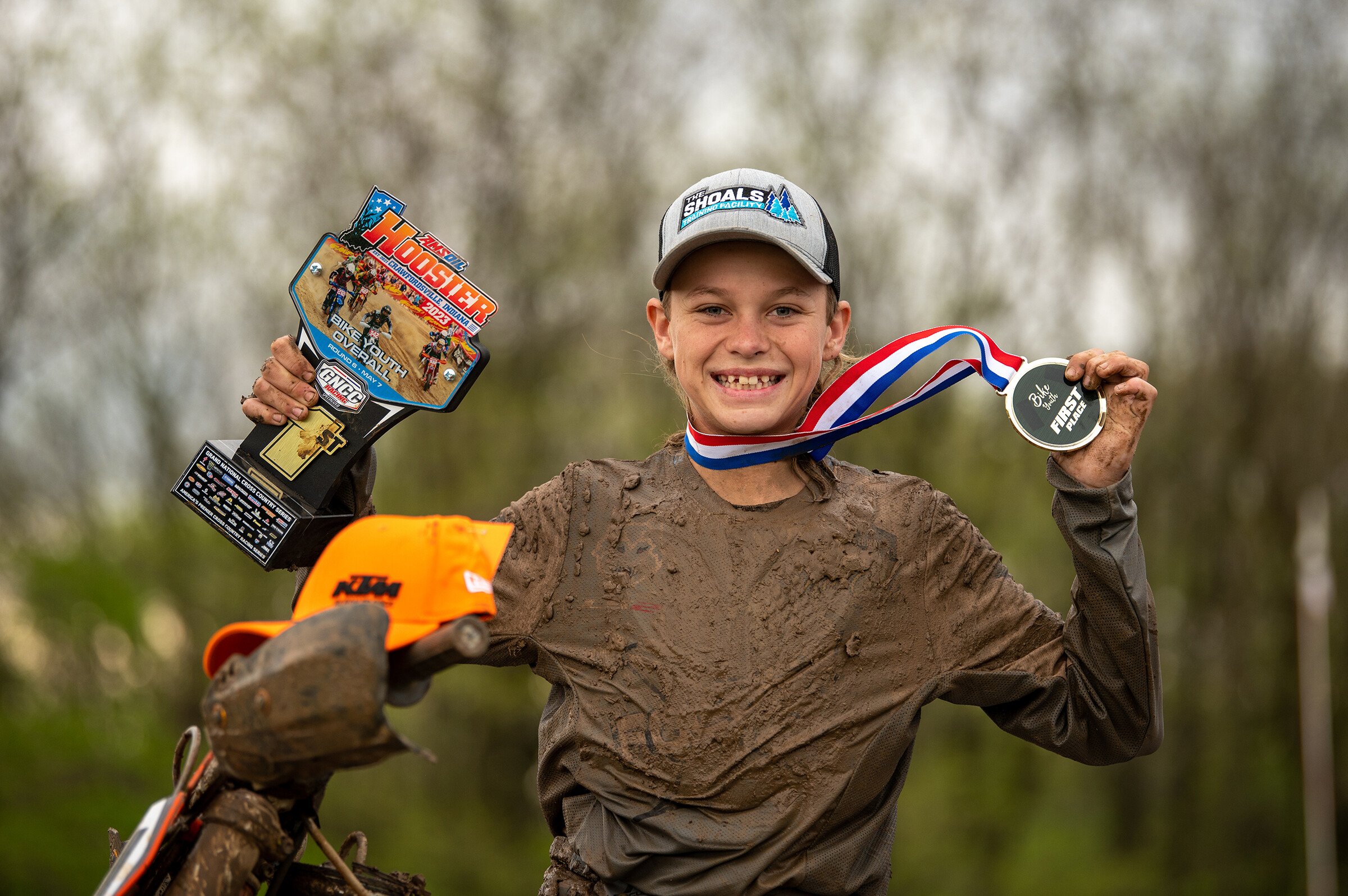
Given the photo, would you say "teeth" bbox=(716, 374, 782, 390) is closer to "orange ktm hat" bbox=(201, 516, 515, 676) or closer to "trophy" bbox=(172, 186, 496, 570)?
"trophy" bbox=(172, 186, 496, 570)

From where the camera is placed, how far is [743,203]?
2430mm

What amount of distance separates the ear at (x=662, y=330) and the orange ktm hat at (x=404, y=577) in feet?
2.89

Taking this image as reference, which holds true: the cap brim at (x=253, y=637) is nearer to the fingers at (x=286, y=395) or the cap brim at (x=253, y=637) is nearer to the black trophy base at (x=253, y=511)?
the black trophy base at (x=253, y=511)

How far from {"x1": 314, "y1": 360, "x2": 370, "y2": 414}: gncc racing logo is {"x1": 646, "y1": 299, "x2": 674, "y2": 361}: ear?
69cm

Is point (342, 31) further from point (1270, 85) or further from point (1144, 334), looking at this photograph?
point (1270, 85)

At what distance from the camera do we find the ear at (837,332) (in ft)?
8.70

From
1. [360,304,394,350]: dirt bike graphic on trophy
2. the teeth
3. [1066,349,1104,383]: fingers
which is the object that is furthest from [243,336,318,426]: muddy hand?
[1066,349,1104,383]: fingers

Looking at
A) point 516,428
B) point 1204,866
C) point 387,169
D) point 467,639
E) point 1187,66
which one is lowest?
point 467,639

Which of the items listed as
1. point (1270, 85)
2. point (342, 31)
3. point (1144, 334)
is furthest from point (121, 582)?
point (1270, 85)

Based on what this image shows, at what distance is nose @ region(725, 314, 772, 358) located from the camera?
2.42 m

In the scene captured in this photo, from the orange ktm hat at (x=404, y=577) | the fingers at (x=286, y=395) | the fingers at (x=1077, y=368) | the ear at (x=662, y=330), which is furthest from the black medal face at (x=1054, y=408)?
the fingers at (x=286, y=395)

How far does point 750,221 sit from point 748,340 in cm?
25

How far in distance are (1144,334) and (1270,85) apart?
2968 millimetres

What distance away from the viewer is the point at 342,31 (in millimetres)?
10797
